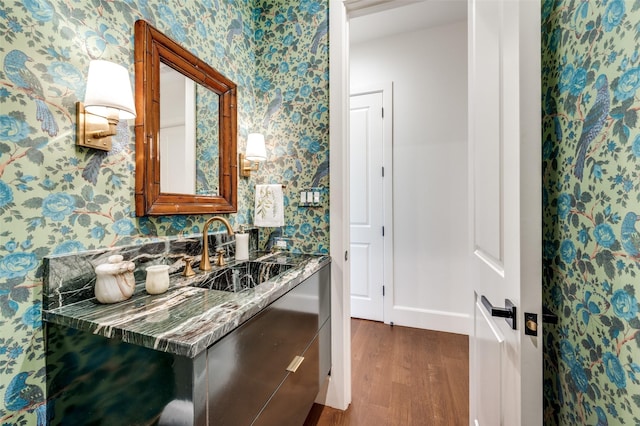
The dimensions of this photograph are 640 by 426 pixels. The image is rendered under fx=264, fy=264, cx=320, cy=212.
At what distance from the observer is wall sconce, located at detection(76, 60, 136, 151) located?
85 centimetres

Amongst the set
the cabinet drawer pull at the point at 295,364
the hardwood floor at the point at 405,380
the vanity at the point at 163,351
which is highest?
the vanity at the point at 163,351

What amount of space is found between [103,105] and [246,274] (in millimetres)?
1014

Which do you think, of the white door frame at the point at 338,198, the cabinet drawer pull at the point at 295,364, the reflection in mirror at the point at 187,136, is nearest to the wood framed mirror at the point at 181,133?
the reflection in mirror at the point at 187,136

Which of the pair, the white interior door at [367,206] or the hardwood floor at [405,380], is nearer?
the hardwood floor at [405,380]

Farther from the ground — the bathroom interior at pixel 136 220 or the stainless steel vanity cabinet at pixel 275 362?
the bathroom interior at pixel 136 220

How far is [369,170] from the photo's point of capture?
2.79 meters

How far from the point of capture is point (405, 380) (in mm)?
1879

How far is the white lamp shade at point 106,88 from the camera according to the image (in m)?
0.85

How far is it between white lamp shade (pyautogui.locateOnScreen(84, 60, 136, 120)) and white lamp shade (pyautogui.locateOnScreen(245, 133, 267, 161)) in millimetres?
805

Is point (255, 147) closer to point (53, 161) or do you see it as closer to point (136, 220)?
point (136, 220)

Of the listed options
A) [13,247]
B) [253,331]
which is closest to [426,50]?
[253,331]

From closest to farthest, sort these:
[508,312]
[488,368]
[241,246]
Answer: [508,312] → [488,368] → [241,246]

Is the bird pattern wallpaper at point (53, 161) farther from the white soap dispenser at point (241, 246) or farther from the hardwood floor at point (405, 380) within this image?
the hardwood floor at point (405, 380)

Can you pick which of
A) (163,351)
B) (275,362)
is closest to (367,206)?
(275,362)
